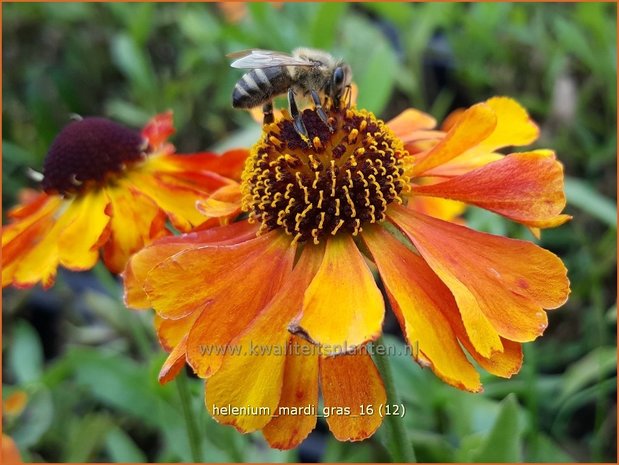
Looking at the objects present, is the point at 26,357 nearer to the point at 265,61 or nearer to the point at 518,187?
the point at 265,61

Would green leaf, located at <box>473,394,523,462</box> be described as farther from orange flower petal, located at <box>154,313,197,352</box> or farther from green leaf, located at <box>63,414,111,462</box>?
green leaf, located at <box>63,414,111,462</box>

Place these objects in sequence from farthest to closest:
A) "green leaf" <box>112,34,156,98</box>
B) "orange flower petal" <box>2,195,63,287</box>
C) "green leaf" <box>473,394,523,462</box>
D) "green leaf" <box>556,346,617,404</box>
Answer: "green leaf" <box>112,34,156,98</box> → "green leaf" <box>556,346,617,404</box> → "orange flower petal" <box>2,195,63,287</box> → "green leaf" <box>473,394,523,462</box>

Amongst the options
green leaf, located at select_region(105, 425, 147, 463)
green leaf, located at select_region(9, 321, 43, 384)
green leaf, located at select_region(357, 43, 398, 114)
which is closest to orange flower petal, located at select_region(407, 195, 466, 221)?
green leaf, located at select_region(357, 43, 398, 114)

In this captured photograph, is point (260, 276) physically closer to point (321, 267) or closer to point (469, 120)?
point (321, 267)

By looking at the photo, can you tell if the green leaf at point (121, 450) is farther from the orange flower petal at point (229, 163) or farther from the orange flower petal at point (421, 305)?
the orange flower petal at point (421, 305)

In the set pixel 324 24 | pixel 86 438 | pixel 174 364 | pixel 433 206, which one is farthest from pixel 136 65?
pixel 174 364

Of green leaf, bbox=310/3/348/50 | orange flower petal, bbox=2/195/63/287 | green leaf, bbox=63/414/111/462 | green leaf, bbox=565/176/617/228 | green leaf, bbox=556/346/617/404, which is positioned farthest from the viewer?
green leaf, bbox=310/3/348/50
